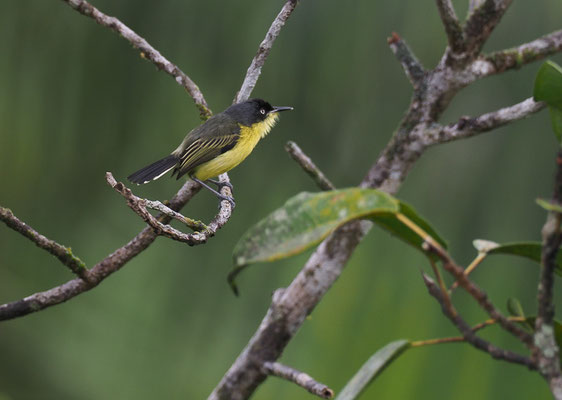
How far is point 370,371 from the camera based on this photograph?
100 cm

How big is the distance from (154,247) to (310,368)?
651mm

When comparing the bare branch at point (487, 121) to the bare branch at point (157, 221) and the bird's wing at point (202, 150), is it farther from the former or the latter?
the bird's wing at point (202, 150)

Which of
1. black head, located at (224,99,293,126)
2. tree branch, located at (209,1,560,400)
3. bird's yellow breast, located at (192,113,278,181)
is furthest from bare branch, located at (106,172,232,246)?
black head, located at (224,99,293,126)

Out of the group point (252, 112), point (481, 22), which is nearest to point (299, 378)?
point (481, 22)

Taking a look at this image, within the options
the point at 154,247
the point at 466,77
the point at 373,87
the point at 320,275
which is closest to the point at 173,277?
the point at 154,247

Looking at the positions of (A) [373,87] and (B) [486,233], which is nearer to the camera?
(B) [486,233]

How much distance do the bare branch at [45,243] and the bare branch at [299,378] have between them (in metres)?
0.49

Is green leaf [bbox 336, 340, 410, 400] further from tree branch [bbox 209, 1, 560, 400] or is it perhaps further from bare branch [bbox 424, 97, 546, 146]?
bare branch [bbox 424, 97, 546, 146]

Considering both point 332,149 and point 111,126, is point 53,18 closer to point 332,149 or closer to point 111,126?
point 111,126

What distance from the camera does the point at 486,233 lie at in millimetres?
1998

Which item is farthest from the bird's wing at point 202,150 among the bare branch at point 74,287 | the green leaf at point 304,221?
the green leaf at point 304,221

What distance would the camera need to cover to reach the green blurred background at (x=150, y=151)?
6.94ft

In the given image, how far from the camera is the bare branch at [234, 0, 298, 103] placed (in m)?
1.64

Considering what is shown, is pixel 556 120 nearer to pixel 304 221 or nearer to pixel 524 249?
pixel 524 249
